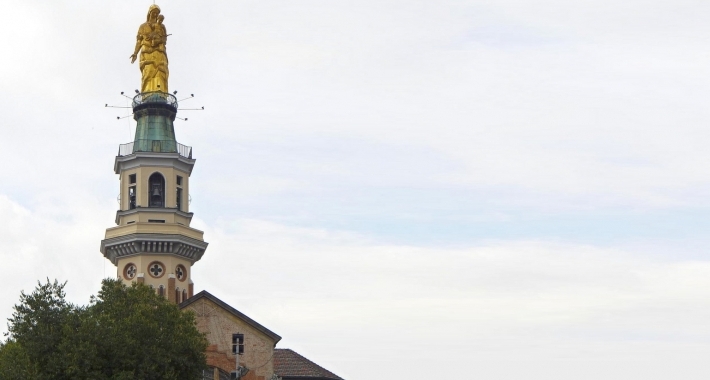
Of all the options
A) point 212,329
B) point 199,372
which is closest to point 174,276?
point 212,329

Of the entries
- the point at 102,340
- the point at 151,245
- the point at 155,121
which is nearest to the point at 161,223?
the point at 151,245

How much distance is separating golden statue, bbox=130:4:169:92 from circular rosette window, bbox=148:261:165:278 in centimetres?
1351

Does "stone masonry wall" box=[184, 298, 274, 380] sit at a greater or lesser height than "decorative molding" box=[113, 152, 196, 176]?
lesser

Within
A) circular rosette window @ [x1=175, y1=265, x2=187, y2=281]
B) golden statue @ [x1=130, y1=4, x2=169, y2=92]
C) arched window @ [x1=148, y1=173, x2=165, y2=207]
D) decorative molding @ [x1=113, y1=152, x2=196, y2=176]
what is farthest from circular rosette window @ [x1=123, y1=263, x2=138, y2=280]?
golden statue @ [x1=130, y1=4, x2=169, y2=92]

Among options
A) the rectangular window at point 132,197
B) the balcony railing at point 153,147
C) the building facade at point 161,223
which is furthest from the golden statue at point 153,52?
the rectangular window at point 132,197

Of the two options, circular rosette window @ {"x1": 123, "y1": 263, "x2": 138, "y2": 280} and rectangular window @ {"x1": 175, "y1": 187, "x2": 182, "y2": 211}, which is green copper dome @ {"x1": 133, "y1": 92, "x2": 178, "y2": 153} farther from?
circular rosette window @ {"x1": 123, "y1": 263, "x2": 138, "y2": 280}

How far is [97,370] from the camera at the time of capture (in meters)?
66.7

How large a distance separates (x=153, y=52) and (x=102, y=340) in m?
41.3

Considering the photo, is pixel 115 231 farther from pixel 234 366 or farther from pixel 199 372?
pixel 199 372

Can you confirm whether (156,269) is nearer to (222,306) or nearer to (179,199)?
(179,199)

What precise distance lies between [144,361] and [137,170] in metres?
34.7

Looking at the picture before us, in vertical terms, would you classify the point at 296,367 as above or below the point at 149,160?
below

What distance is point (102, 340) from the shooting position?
67.1 m

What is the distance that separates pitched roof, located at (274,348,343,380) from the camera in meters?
94.1
